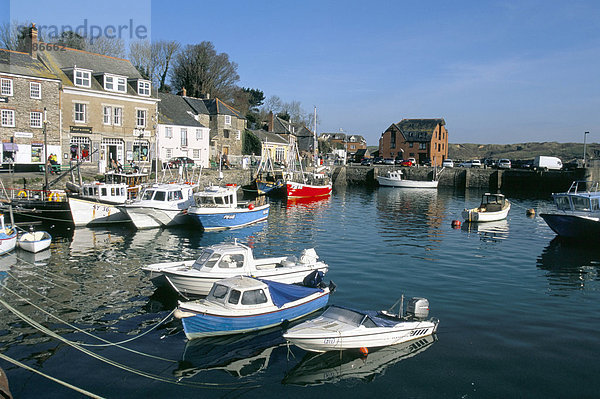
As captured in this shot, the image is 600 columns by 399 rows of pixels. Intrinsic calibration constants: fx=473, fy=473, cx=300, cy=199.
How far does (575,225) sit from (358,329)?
25428 mm

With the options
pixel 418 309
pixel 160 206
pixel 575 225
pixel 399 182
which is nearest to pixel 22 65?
pixel 160 206

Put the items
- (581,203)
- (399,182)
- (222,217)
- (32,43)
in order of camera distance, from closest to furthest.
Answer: (581,203)
(222,217)
(32,43)
(399,182)

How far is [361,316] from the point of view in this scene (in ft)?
52.0

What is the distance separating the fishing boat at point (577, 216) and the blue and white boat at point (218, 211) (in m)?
23.2

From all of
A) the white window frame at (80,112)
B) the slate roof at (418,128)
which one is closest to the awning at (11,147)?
the white window frame at (80,112)

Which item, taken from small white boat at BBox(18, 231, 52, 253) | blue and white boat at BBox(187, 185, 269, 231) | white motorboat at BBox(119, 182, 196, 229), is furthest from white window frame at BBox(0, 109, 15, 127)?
small white boat at BBox(18, 231, 52, 253)

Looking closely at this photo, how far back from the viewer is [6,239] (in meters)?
26.4

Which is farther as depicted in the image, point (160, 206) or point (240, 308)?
point (160, 206)

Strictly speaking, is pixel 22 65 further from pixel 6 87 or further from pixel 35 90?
pixel 6 87

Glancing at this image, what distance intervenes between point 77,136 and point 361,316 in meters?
45.0

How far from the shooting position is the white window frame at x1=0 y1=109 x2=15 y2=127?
4546 centimetres

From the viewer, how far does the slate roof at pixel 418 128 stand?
106 m

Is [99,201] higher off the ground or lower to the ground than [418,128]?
lower

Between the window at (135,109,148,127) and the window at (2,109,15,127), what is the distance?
43.0 feet
